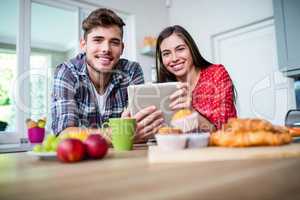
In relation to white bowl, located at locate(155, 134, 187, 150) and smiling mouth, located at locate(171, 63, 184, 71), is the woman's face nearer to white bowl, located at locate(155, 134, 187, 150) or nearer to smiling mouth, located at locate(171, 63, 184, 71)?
smiling mouth, located at locate(171, 63, 184, 71)

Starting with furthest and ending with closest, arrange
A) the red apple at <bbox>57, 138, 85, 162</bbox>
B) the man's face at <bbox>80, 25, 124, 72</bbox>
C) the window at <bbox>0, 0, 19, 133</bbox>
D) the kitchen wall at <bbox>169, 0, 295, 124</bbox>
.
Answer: the kitchen wall at <bbox>169, 0, 295, 124</bbox>, the window at <bbox>0, 0, 19, 133</bbox>, the man's face at <bbox>80, 25, 124, 72</bbox>, the red apple at <bbox>57, 138, 85, 162</bbox>

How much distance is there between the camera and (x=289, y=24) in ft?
7.82

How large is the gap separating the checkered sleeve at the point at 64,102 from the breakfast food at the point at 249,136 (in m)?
0.87

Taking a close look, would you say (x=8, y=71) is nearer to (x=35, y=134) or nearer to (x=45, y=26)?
(x=35, y=134)

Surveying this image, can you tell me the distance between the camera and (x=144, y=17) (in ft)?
11.5

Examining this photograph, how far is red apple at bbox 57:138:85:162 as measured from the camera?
2.04 ft

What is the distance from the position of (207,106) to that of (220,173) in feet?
3.63

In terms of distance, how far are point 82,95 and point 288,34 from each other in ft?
6.33

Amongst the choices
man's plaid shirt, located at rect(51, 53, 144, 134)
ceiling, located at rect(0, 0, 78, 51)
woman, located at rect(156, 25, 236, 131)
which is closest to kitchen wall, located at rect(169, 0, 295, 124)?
woman, located at rect(156, 25, 236, 131)

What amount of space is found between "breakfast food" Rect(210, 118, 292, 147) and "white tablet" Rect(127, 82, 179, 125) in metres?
0.40

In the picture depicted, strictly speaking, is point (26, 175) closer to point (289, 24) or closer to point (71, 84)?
point (71, 84)

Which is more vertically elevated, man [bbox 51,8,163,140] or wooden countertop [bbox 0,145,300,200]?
man [bbox 51,8,163,140]

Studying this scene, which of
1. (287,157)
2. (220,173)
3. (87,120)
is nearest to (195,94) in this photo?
(87,120)

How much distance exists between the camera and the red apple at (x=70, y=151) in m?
0.62
